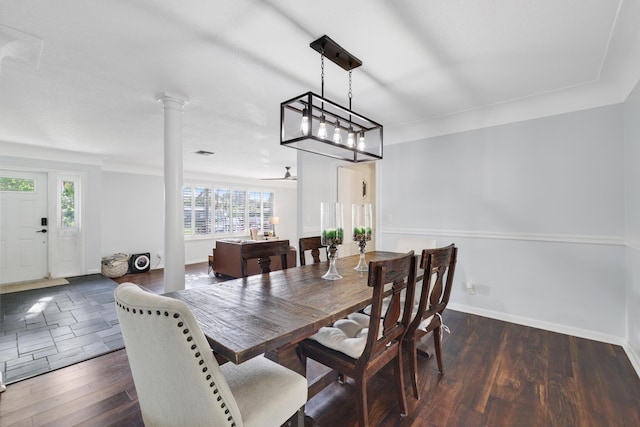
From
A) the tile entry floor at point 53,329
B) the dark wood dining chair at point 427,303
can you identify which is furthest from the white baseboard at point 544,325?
the tile entry floor at point 53,329

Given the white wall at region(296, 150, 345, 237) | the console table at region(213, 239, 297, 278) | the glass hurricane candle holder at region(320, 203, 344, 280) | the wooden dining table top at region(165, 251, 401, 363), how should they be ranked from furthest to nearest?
the console table at region(213, 239, 297, 278)
the white wall at region(296, 150, 345, 237)
the glass hurricane candle holder at region(320, 203, 344, 280)
the wooden dining table top at region(165, 251, 401, 363)

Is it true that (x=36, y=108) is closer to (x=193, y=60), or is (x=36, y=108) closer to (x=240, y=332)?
(x=193, y=60)

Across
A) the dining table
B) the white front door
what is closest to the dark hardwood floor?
the dining table

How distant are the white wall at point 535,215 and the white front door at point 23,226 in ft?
20.9

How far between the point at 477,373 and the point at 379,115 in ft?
9.03

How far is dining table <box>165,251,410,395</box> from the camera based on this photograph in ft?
3.34

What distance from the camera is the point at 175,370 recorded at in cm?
87

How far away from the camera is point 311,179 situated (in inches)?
174

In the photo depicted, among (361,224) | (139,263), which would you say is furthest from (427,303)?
(139,263)

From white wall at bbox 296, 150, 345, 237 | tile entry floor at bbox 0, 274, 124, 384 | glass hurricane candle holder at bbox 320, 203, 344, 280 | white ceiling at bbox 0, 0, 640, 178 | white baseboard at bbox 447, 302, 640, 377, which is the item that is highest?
white ceiling at bbox 0, 0, 640, 178

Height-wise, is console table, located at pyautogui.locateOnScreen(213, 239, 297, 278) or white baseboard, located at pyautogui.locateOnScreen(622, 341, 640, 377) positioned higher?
console table, located at pyautogui.locateOnScreen(213, 239, 297, 278)

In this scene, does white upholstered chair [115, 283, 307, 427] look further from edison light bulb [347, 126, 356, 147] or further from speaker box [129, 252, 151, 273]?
speaker box [129, 252, 151, 273]

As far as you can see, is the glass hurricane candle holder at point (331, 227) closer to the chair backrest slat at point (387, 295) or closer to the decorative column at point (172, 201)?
the chair backrest slat at point (387, 295)

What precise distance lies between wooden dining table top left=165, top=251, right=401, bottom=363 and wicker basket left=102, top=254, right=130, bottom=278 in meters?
4.98
